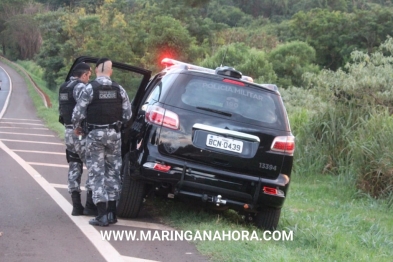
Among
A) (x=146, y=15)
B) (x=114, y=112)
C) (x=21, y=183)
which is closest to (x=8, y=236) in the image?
(x=114, y=112)

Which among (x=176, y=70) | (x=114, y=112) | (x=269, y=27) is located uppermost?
(x=176, y=70)

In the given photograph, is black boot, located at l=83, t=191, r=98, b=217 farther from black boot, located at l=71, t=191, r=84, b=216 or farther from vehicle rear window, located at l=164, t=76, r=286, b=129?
vehicle rear window, located at l=164, t=76, r=286, b=129

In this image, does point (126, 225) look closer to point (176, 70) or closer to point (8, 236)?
point (8, 236)

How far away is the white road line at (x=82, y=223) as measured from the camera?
17.7 ft

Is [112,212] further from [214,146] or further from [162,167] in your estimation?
[214,146]

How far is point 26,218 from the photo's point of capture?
6.66 m

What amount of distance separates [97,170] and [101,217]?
48 cm

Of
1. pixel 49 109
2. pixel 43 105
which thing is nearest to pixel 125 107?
pixel 49 109

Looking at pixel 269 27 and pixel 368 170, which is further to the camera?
pixel 269 27

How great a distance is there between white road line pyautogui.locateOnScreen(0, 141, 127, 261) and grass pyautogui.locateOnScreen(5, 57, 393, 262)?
0.82m

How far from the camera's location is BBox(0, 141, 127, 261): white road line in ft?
17.7

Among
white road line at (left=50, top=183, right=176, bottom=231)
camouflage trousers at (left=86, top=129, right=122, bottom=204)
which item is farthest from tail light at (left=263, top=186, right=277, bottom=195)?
camouflage trousers at (left=86, top=129, right=122, bottom=204)

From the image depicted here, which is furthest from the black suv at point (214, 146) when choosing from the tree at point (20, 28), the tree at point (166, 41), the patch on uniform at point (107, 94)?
the tree at point (20, 28)

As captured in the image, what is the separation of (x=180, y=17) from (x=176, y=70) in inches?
1224
